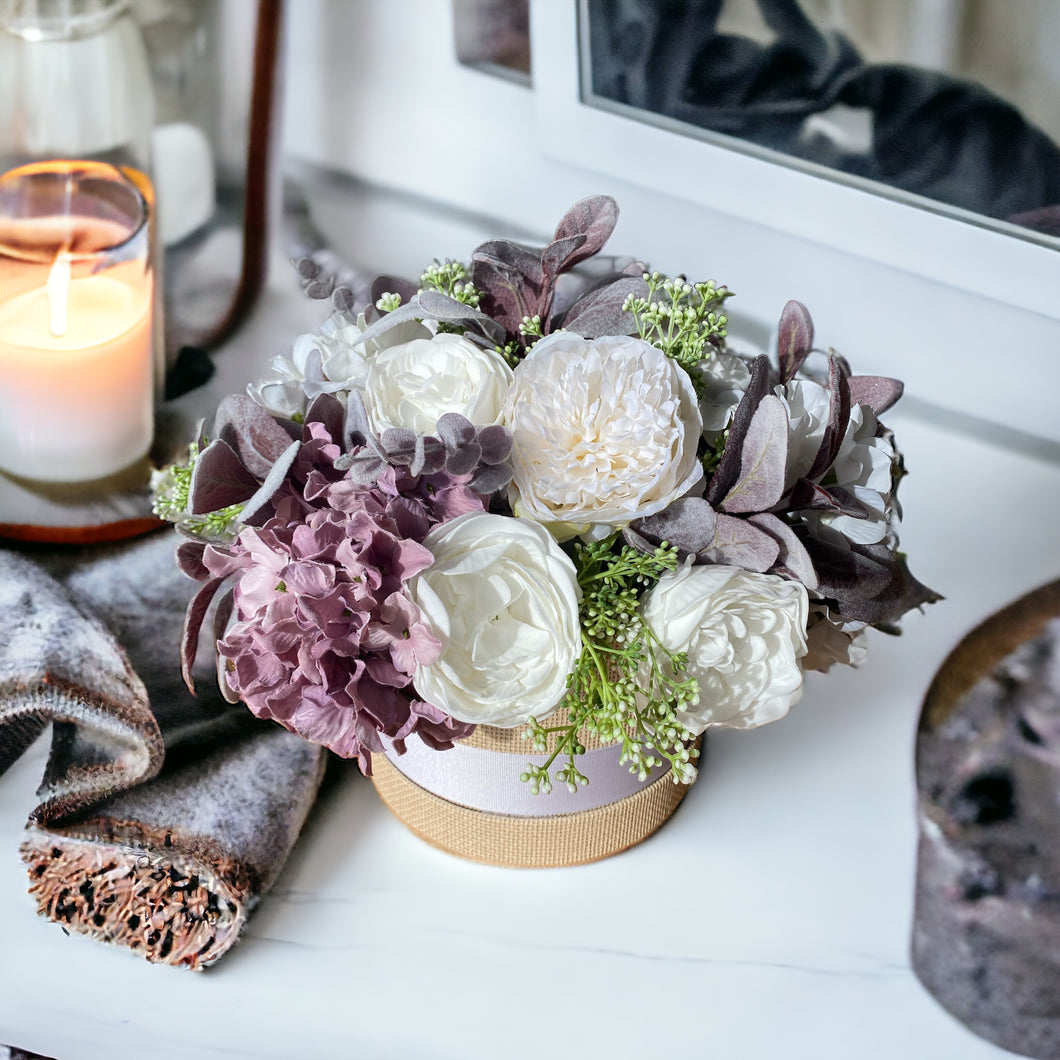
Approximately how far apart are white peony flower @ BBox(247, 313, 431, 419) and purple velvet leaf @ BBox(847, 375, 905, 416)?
6.9 inches

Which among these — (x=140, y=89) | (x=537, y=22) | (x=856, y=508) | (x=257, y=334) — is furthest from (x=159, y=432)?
(x=856, y=508)

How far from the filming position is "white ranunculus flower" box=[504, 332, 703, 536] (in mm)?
407

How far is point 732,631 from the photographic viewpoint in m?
0.44

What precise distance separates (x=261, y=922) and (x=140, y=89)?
572mm

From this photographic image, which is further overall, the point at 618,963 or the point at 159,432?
the point at 159,432

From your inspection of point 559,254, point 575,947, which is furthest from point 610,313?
point 575,947

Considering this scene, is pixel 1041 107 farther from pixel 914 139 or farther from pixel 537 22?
pixel 537 22

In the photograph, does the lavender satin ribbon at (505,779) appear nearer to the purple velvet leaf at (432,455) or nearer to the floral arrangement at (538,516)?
the floral arrangement at (538,516)

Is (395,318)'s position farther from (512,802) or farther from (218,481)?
(512,802)

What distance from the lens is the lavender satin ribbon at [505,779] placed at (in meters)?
0.51

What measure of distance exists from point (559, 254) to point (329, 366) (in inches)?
3.9

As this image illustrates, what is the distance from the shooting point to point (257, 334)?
833 millimetres

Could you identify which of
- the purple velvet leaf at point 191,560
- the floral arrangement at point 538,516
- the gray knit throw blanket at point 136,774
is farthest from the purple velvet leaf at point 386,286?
the gray knit throw blanket at point 136,774

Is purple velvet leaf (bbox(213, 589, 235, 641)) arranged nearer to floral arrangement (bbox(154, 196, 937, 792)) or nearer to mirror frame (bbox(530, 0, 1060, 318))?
floral arrangement (bbox(154, 196, 937, 792))
